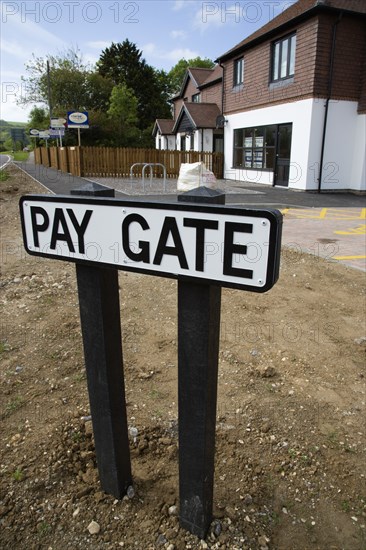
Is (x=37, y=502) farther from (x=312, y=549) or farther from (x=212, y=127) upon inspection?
(x=212, y=127)

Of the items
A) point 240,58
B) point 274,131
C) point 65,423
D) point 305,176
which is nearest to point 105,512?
point 65,423

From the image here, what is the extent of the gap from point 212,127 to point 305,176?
375 inches

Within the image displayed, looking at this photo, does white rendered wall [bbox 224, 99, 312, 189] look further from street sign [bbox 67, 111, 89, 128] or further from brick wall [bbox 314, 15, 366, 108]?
street sign [bbox 67, 111, 89, 128]

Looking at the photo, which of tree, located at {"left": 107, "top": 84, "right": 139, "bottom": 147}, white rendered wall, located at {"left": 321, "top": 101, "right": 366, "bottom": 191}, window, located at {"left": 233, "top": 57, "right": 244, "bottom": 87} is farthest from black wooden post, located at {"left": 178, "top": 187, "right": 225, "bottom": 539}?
tree, located at {"left": 107, "top": 84, "right": 139, "bottom": 147}

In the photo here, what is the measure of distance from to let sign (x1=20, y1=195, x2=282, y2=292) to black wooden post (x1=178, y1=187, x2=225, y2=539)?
0.09 m

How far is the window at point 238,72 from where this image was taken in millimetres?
20109

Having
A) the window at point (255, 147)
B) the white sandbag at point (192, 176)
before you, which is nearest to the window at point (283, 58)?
the window at point (255, 147)

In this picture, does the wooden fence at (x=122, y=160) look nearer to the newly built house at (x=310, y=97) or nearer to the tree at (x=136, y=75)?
the newly built house at (x=310, y=97)

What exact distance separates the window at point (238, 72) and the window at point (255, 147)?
2516 mm

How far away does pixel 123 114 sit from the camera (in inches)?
1623

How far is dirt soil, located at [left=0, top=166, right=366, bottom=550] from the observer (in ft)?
5.78

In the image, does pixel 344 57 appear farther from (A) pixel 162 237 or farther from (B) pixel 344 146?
(A) pixel 162 237

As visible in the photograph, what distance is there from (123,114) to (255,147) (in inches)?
1046

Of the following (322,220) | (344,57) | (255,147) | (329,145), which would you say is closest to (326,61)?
(344,57)
